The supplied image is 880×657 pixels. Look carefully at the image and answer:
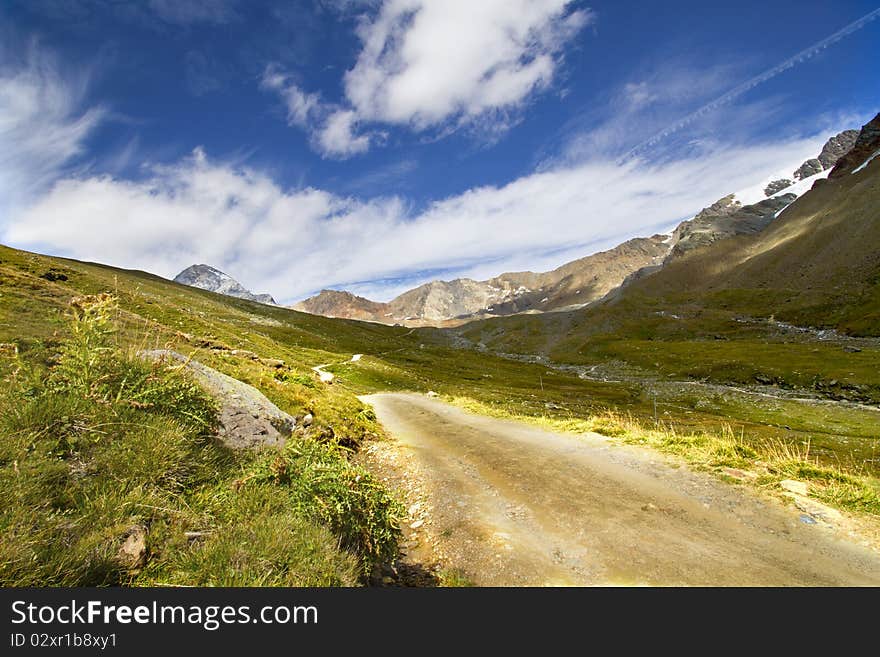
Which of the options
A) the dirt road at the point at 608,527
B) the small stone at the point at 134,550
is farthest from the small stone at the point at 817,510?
the small stone at the point at 134,550

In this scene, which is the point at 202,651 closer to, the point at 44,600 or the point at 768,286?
the point at 44,600

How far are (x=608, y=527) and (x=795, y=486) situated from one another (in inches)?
205

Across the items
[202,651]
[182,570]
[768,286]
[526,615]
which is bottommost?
[526,615]

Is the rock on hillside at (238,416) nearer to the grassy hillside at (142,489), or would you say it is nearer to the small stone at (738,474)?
the grassy hillside at (142,489)

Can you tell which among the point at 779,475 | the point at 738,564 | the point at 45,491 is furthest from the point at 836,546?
the point at 45,491

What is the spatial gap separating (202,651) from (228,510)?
6.78 feet

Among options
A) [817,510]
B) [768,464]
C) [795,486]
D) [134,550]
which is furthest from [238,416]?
[768,464]

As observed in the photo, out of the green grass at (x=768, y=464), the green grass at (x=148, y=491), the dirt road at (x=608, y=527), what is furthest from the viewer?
the green grass at (x=768, y=464)

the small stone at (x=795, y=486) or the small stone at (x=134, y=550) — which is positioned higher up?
the small stone at (x=134, y=550)

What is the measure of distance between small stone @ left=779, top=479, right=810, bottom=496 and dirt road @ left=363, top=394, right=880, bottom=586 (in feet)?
3.12

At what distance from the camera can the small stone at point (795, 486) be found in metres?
8.99

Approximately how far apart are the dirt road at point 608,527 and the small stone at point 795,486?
0.95 meters

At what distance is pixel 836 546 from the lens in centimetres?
695

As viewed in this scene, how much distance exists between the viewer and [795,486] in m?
9.27
